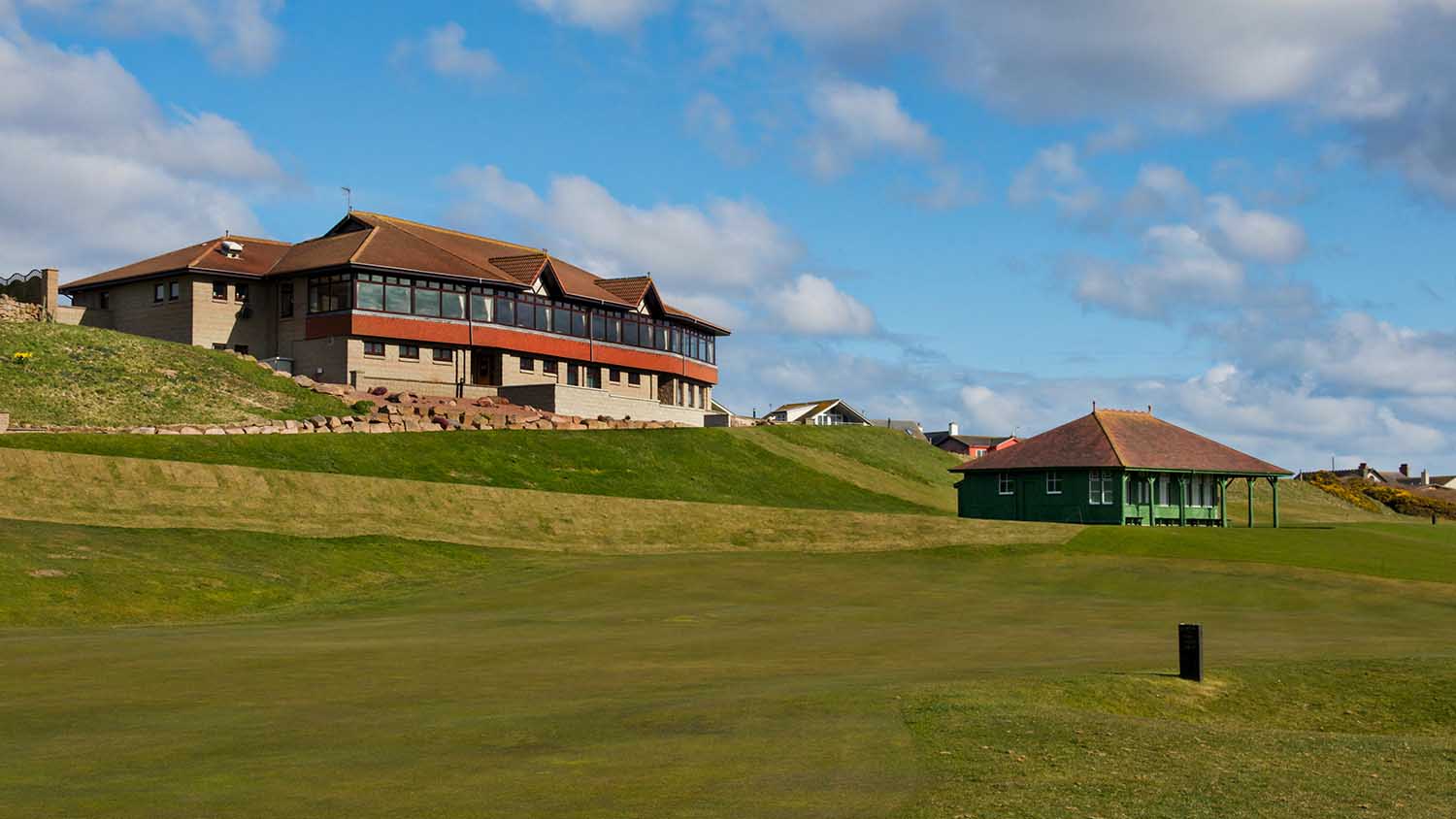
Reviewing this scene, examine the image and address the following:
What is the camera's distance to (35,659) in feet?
83.9

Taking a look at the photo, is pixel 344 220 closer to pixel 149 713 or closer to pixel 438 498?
pixel 438 498

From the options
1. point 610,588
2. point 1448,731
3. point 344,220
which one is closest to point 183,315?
point 344,220

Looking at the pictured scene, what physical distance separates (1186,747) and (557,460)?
61809 mm

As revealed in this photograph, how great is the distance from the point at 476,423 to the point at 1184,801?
7029 cm

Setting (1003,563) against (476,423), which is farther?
(476,423)

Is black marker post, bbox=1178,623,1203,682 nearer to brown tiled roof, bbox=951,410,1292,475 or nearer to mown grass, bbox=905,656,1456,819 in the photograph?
mown grass, bbox=905,656,1456,819

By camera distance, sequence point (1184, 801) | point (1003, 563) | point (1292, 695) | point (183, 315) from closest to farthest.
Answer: point (1184, 801) < point (1292, 695) < point (1003, 563) < point (183, 315)

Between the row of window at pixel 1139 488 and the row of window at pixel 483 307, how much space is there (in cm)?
3293

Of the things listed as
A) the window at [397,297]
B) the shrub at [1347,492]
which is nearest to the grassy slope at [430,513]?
the window at [397,297]

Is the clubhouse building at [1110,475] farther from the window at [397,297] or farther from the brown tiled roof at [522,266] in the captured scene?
the window at [397,297]

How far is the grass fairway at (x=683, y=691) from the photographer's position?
1427cm

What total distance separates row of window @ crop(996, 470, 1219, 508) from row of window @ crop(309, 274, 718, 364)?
32929mm

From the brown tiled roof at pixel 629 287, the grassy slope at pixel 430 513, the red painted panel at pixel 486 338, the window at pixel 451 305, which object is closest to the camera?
the grassy slope at pixel 430 513

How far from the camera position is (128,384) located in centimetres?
7162
